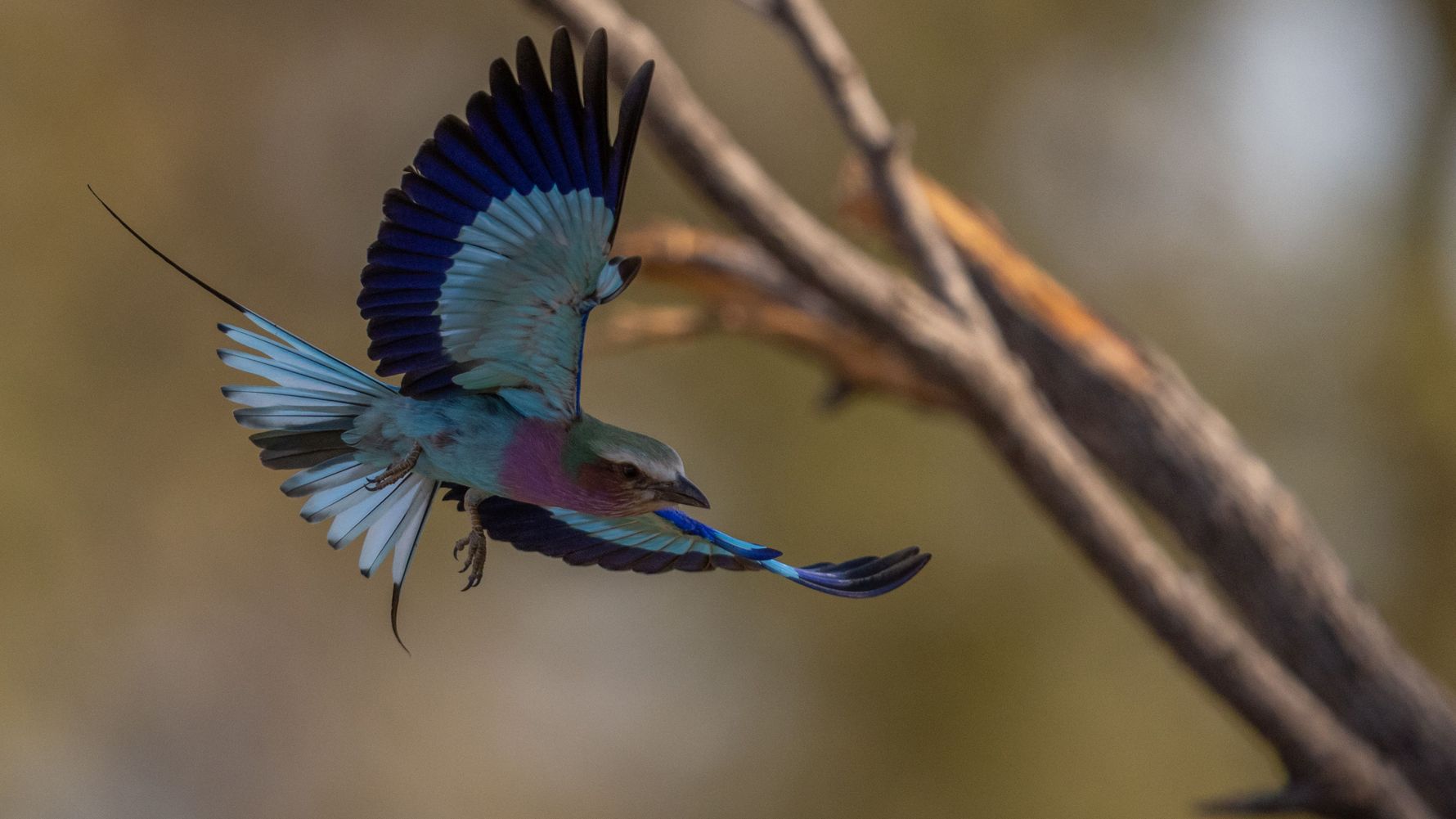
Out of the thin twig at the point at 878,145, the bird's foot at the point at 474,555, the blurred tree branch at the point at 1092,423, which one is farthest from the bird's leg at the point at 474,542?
the thin twig at the point at 878,145

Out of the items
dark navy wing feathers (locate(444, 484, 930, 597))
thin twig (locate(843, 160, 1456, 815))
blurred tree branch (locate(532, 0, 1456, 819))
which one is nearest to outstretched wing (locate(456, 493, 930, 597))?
dark navy wing feathers (locate(444, 484, 930, 597))

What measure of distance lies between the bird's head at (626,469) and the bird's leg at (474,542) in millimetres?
110

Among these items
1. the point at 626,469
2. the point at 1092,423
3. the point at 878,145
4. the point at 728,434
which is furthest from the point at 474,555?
the point at 728,434

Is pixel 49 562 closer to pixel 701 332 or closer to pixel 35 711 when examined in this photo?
pixel 35 711

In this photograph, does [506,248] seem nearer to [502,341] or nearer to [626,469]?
[502,341]

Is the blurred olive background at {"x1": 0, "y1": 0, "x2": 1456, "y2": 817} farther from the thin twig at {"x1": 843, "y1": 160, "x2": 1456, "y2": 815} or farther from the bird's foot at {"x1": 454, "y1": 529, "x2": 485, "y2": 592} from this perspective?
the bird's foot at {"x1": 454, "y1": 529, "x2": 485, "y2": 592}

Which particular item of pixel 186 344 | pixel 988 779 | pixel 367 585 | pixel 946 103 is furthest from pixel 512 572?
pixel 946 103

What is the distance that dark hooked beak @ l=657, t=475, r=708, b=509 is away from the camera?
94cm

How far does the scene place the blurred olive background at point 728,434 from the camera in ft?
16.7

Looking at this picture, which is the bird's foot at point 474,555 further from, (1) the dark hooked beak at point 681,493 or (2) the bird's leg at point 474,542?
(1) the dark hooked beak at point 681,493

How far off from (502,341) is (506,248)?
0.07 meters

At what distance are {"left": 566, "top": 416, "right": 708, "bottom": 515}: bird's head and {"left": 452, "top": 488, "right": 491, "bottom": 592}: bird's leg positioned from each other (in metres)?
0.11

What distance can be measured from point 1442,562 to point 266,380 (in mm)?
6005

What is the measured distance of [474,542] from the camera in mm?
1030
